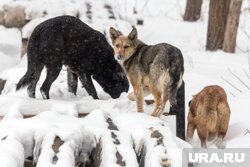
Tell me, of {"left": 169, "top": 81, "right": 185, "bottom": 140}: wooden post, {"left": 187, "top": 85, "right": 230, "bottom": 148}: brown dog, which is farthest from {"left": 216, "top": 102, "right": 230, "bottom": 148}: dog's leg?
{"left": 169, "top": 81, "right": 185, "bottom": 140}: wooden post

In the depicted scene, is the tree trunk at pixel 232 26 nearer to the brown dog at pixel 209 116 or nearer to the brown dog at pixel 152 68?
the brown dog at pixel 152 68

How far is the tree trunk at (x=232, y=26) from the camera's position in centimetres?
1229

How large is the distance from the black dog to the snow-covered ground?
216 millimetres

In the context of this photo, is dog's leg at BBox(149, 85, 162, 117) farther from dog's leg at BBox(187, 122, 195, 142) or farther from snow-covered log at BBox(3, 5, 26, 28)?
snow-covered log at BBox(3, 5, 26, 28)

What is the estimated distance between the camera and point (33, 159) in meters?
4.68

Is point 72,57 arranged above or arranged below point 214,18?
above

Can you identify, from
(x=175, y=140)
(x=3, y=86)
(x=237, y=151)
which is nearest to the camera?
(x=175, y=140)

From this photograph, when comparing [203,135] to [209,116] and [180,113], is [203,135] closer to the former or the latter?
[209,116]

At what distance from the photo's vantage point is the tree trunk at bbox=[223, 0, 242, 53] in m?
12.3

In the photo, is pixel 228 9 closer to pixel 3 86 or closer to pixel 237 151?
pixel 3 86

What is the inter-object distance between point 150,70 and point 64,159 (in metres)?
2.17

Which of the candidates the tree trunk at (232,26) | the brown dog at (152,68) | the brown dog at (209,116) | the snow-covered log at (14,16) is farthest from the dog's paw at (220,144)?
the snow-covered log at (14,16)

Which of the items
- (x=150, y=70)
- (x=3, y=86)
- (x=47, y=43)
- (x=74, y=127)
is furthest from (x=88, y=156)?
(x=3, y=86)

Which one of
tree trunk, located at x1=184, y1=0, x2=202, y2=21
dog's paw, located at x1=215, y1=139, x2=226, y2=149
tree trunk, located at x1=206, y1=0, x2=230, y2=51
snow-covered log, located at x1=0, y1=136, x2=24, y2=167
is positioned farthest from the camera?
tree trunk, located at x1=184, y1=0, x2=202, y2=21
